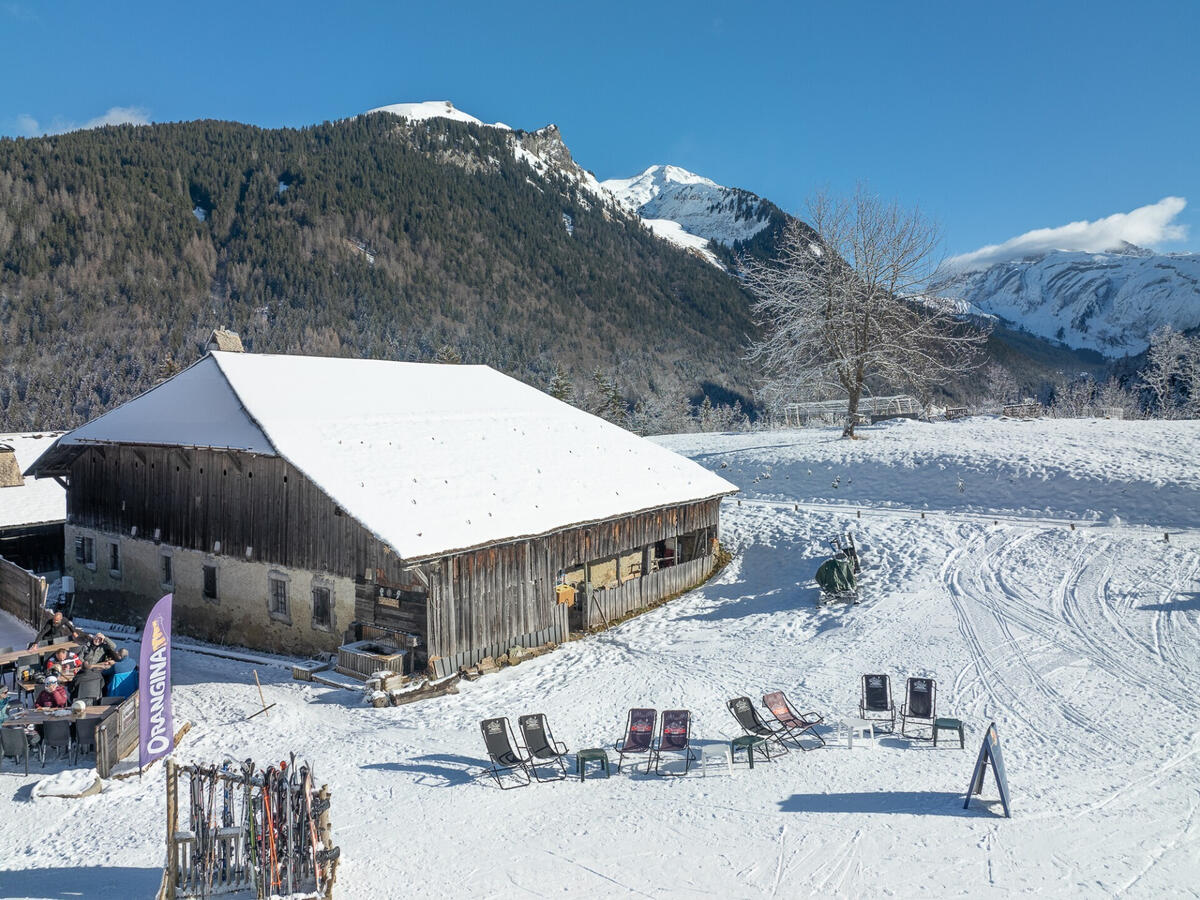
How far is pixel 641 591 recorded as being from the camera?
24.1 metres

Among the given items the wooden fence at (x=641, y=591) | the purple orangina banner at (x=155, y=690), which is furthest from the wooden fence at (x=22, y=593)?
the wooden fence at (x=641, y=591)

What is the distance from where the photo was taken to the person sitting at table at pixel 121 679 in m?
14.4

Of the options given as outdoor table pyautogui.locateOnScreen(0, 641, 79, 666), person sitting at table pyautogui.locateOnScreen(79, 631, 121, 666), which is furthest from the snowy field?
outdoor table pyautogui.locateOnScreen(0, 641, 79, 666)

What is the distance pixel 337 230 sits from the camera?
154 meters

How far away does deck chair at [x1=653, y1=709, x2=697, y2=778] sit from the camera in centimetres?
1262

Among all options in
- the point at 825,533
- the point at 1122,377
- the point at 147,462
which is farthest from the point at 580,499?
the point at 1122,377

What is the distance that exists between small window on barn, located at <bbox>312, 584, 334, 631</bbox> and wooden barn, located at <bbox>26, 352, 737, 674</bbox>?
0.14 ft

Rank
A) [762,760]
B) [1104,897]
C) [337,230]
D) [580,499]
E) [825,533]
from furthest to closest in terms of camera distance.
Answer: [337,230]
[825,533]
[580,499]
[762,760]
[1104,897]

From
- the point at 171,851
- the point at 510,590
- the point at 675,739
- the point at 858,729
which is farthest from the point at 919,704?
the point at 171,851

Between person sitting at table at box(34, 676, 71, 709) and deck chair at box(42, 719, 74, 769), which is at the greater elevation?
person sitting at table at box(34, 676, 71, 709)

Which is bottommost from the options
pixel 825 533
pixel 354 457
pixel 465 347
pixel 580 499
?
pixel 825 533

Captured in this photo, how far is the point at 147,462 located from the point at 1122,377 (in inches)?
4729

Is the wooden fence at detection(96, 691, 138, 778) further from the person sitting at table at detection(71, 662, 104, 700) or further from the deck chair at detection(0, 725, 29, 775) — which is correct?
the deck chair at detection(0, 725, 29, 775)

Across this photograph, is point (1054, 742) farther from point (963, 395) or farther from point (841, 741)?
point (963, 395)
